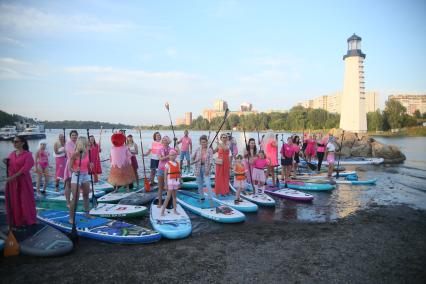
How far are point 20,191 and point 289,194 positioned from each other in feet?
28.9

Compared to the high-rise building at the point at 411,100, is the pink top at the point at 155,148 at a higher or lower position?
lower

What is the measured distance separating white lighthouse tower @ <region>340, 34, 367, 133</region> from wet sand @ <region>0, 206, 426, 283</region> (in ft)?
111

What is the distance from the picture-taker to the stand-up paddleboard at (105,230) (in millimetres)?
6441

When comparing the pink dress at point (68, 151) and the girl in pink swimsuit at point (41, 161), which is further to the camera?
the girl in pink swimsuit at point (41, 161)

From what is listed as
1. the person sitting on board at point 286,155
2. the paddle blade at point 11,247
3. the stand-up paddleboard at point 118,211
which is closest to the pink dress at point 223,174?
the stand-up paddleboard at point 118,211

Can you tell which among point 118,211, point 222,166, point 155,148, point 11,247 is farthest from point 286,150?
point 11,247

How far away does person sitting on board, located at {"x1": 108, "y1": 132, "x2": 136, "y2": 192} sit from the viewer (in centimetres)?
1070

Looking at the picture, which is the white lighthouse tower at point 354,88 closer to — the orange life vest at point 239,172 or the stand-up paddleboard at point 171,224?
the orange life vest at point 239,172

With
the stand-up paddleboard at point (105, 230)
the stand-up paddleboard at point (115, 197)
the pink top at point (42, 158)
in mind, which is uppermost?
the pink top at point (42, 158)

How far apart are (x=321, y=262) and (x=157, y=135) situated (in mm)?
7369

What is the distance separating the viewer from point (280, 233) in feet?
24.4

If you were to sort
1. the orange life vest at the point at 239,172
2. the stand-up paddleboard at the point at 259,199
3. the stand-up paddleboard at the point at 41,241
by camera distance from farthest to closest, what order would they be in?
the stand-up paddleboard at the point at 259,199 < the orange life vest at the point at 239,172 < the stand-up paddleboard at the point at 41,241

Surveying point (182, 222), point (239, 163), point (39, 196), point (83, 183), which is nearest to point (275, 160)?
point (239, 163)

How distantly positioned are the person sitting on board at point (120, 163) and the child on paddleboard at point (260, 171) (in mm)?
4866
